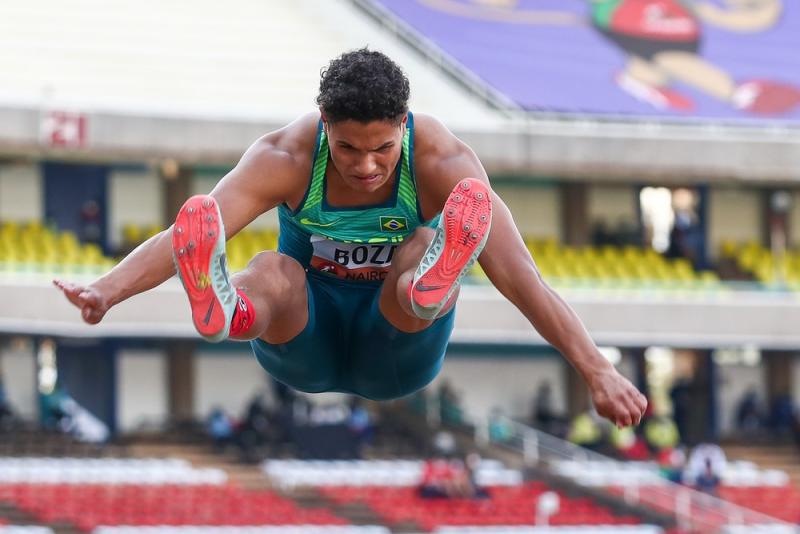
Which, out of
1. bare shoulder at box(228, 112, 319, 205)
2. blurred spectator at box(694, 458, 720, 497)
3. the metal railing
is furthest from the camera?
blurred spectator at box(694, 458, 720, 497)

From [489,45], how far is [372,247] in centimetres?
1676

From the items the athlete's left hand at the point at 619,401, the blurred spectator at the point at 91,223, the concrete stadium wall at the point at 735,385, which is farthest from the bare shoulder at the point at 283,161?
the concrete stadium wall at the point at 735,385

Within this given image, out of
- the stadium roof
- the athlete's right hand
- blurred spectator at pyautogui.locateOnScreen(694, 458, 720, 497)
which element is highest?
the athlete's right hand

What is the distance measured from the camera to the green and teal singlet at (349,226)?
219 inches

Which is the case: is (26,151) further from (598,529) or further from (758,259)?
(758,259)

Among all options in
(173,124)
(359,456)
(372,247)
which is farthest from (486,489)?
(372,247)

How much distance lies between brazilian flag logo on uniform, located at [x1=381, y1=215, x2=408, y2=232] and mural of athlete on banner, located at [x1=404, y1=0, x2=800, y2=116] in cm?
1702

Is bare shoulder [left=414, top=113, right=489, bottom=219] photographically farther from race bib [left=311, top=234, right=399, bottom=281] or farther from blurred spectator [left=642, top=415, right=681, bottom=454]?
blurred spectator [left=642, top=415, right=681, bottom=454]

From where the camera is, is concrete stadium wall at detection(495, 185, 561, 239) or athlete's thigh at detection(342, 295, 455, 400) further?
concrete stadium wall at detection(495, 185, 561, 239)

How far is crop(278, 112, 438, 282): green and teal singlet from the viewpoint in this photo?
5570 millimetres

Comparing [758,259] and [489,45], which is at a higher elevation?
[489,45]

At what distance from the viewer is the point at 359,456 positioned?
19375mm

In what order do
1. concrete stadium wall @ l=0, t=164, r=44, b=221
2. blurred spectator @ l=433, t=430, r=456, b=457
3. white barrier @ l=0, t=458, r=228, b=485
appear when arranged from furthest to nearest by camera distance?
concrete stadium wall @ l=0, t=164, r=44, b=221 → blurred spectator @ l=433, t=430, r=456, b=457 → white barrier @ l=0, t=458, r=228, b=485

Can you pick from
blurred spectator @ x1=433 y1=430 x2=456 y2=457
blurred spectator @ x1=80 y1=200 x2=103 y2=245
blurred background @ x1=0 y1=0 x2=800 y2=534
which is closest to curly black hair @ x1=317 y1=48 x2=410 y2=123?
blurred background @ x1=0 y1=0 x2=800 y2=534
